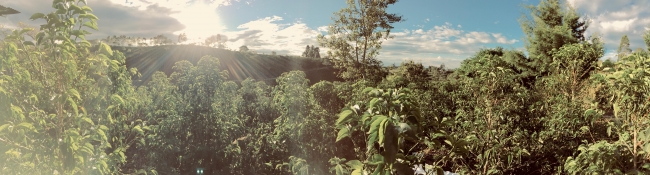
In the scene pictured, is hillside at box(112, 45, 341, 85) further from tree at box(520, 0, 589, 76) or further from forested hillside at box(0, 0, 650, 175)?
forested hillside at box(0, 0, 650, 175)

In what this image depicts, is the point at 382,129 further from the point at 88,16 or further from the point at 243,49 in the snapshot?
the point at 243,49

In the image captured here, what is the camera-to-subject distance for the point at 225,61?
46.8 meters

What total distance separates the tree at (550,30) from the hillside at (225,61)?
89.0 feet

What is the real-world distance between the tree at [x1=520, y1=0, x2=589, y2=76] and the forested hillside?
10729 mm

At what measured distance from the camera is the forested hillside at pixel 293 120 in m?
2.16

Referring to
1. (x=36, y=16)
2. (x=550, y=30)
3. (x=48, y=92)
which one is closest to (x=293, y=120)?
(x=48, y=92)

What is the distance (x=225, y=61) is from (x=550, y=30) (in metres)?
38.8

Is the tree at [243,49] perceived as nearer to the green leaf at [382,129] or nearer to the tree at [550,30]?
the tree at [550,30]

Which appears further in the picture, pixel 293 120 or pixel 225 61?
pixel 225 61

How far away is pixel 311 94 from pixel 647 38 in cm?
1908

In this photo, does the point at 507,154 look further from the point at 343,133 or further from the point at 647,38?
the point at 647,38

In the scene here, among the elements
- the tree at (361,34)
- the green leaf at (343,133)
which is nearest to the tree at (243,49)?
the tree at (361,34)

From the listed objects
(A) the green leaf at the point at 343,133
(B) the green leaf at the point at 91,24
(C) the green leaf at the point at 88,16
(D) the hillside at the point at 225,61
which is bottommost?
(D) the hillside at the point at 225,61

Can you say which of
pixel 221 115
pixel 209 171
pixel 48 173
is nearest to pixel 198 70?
pixel 221 115
